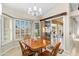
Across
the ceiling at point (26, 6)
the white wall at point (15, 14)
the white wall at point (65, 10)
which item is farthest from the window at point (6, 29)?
the white wall at point (65, 10)

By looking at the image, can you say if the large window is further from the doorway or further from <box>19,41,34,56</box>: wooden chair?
the doorway

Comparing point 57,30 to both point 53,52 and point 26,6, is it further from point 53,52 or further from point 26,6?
point 26,6

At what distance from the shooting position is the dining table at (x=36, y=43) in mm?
1539

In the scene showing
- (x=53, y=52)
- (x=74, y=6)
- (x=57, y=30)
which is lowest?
(x=53, y=52)

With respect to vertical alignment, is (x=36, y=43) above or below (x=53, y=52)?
above

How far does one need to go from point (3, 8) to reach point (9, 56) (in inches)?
27.3

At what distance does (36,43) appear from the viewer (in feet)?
5.11

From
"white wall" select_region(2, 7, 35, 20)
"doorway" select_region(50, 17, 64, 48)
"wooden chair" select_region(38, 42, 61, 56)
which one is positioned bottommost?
"wooden chair" select_region(38, 42, 61, 56)

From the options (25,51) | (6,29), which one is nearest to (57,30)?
(25,51)

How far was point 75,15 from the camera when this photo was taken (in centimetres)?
154

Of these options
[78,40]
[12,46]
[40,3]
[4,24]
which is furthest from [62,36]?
[4,24]

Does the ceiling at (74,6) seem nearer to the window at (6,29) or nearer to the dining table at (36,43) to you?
the dining table at (36,43)

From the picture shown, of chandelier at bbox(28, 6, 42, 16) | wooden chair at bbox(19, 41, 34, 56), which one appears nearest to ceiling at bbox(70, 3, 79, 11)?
chandelier at bbox(28, 6, 42, 16)

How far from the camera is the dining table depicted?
1.54 metres
